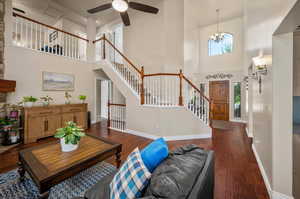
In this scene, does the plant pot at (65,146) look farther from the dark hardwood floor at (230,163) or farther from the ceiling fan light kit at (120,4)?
the ceiling fan light kit at (120,4)

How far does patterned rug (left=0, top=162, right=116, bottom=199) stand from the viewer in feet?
5.23

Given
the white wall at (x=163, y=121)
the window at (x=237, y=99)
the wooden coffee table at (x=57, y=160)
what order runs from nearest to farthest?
the wooden coffee table at (x=57, y=160), the white wall at (x=163, y=121), the window at (x=237, y=99)

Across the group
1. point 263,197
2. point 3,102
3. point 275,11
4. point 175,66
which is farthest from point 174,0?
point 3,102

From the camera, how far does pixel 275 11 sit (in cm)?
155

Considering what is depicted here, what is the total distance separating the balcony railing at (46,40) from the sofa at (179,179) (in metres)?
4.87

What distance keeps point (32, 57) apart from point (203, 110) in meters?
5.44

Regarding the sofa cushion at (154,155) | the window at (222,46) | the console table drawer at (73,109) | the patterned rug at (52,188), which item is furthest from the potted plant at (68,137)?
the window at (222,46)

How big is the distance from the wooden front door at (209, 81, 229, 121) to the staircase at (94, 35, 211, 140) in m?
3.01

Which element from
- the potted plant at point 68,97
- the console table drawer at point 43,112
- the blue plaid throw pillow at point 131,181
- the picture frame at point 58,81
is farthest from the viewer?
the potted plant at point 68,97

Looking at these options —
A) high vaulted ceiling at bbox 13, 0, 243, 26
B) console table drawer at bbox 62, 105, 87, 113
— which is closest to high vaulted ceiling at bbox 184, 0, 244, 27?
high vaulted ceiling at bbox 13, 0, 243, 26

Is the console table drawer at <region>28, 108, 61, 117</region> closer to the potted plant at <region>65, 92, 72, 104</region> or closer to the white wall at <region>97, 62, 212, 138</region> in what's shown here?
the potted plant at <region>65, 92, 72, 104</region>

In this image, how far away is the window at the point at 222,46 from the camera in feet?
20.4

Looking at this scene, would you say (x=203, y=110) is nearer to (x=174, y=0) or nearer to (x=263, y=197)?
(x=263, y=197)

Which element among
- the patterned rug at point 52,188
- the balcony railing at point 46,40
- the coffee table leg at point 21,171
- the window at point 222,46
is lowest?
the patterned rug at point 52,188
